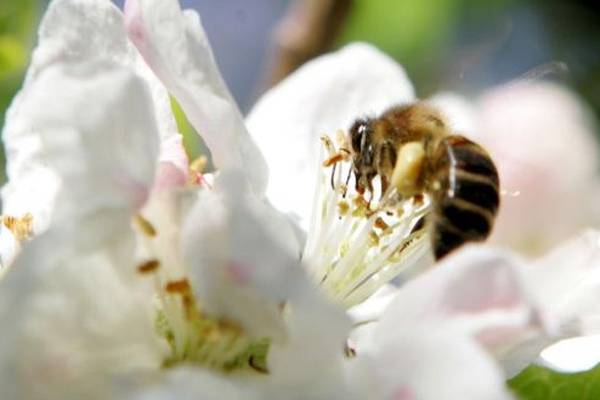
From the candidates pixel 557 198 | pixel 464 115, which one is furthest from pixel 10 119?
pixel 557 198

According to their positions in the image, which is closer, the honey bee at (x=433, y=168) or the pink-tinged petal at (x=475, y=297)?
the pink-tinged petal at (x=475, y=297)

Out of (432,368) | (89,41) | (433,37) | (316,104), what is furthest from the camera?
(433,37)

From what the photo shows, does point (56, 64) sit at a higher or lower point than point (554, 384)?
higher

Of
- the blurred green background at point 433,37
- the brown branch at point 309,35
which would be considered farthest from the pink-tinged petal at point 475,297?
the brown branch at point 309,35

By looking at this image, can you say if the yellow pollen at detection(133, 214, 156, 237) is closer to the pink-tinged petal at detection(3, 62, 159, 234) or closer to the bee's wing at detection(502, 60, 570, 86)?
the pink-tinged petal at detection(3, 62, 159, 234)

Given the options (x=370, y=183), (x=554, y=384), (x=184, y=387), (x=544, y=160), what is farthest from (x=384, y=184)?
(x=544, y=160)

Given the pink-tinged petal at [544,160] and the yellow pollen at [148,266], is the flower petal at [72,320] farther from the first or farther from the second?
the pink-tinged petal at [544,160]

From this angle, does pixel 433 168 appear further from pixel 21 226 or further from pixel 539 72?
pixel 21 226

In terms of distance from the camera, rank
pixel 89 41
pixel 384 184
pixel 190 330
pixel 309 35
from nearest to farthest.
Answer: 1. pixel 190 330
2. pixel 89 41
3. pixel 384 184
4. pixel 309 35
